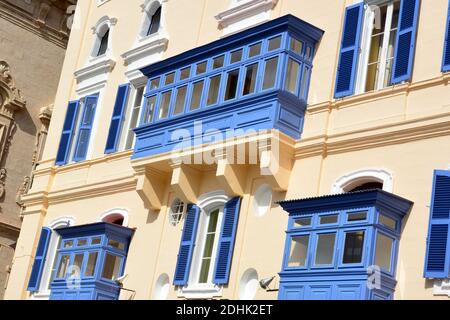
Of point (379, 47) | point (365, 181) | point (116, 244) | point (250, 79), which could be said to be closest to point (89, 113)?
point (116, 244)

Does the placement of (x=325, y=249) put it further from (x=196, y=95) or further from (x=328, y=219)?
(x=196, y=95)

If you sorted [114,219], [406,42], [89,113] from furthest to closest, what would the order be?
[89,113], [114,219], [406,42]

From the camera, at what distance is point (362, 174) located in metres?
17.7

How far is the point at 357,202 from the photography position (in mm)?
16406

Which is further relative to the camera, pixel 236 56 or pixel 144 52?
pixel 144 52

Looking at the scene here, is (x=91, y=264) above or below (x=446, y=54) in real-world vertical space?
below

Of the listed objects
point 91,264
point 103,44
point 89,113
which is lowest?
point 91,264

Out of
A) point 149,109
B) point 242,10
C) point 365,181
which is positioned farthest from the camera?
point 149,109

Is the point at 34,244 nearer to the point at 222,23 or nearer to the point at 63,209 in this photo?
the point at 63,209

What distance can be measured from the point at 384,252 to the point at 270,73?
5.08m

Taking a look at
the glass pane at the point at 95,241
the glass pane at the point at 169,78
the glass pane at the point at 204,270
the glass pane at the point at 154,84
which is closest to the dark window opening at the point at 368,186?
the glass pane at the point at 204,270

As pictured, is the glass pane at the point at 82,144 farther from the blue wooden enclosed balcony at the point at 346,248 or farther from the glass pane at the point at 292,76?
the blue wooden enclosed balcony at the point at 346,248
